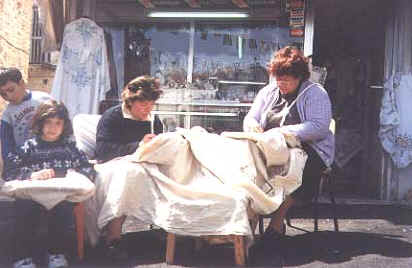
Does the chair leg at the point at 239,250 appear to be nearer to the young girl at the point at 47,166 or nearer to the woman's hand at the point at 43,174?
the young girl at the point at 47,166

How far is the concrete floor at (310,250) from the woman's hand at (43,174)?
0.66m

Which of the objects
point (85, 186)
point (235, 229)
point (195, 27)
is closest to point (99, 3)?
point (195, 27)

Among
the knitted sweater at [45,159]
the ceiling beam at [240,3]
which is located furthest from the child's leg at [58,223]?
the ceiling beam at [240,3]

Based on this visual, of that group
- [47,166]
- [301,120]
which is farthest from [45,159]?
[301,120]

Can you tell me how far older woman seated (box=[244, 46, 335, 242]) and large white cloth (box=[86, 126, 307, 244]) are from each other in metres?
0.27

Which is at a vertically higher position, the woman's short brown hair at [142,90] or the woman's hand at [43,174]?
the woman's short brown hair at [142,90]

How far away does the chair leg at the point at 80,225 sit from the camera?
353cm

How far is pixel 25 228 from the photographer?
335 centimetres

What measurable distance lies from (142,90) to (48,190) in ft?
3.71

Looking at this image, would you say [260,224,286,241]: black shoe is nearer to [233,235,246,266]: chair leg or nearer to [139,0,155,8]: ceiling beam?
[233,235,246,266]: chair leg

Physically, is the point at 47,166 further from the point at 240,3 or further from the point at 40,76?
the point at 40,76

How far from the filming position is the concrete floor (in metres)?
3.54

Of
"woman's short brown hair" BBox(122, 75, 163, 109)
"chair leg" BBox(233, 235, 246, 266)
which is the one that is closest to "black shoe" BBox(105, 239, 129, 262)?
"chair leg" BBox(233, 235, 246, 266)

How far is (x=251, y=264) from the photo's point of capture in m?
3.52
